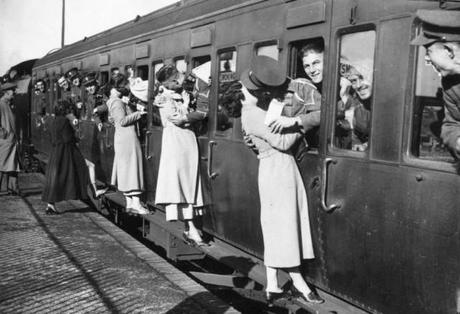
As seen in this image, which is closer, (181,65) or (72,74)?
(181,65)

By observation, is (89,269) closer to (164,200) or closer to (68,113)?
(164,200)

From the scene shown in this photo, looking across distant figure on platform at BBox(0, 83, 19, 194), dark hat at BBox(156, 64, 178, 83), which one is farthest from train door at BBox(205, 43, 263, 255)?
distant figure on platform at BBox(0, 83, 19, 194)

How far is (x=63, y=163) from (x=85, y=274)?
412cm

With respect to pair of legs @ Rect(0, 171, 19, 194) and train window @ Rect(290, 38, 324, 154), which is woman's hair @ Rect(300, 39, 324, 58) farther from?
pair of legs @ Rect(0, 171, 19, 194)

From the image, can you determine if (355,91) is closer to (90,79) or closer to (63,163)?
(63,163)

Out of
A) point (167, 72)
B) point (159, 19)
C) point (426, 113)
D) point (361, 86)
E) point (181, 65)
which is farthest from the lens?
point (159, 19)

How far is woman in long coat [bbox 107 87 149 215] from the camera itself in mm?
8336

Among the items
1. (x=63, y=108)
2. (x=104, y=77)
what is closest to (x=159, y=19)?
(x=63, y=108)

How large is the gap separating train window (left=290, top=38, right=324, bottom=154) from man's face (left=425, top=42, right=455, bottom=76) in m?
1.34

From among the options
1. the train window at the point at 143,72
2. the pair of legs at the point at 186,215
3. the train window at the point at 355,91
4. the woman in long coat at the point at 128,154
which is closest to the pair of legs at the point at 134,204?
the woman in long coat at the point at 128,154

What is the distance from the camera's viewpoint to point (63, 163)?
973cm

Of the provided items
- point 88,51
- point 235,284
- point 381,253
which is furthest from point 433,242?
point 88,51

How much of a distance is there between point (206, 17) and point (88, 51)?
5879 mm

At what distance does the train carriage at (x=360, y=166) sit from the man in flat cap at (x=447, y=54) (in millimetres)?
200
